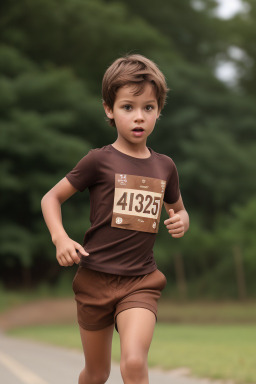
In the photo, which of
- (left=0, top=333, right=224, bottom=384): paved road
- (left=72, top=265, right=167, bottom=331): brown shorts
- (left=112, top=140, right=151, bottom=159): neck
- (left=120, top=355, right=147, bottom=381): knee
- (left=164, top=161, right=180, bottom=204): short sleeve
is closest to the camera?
(left=120, top=355, right=147, bottom=381): knee

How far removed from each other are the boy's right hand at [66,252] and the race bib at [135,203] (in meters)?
0.33

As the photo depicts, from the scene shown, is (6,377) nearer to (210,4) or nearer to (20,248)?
(20,248)

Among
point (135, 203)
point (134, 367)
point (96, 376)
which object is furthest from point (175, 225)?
point (96, 376)

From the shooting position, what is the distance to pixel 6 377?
7.32m

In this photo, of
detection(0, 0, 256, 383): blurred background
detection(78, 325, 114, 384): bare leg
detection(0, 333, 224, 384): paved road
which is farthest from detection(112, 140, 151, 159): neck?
detection(0, 0, 256, 383): blurred background

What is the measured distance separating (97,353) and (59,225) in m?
0.80

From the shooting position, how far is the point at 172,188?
4.32 m

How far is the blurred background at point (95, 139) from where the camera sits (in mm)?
29109

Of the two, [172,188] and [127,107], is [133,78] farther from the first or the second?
[172,188]

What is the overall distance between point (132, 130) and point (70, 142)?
83.4 feet

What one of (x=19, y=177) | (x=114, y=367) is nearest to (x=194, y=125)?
(x=19, y=177)

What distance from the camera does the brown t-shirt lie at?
3.98 m

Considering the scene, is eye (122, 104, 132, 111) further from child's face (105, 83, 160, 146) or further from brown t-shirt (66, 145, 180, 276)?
brown t-shirt (66, 145, 180, 276)

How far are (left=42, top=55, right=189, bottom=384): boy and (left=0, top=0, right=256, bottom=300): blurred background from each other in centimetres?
2203
